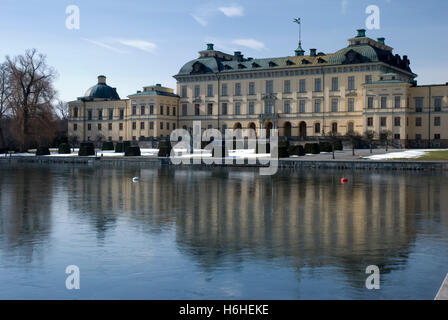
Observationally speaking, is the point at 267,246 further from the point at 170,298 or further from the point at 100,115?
the point at 100,115

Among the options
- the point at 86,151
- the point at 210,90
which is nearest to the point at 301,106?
the point at 210,90

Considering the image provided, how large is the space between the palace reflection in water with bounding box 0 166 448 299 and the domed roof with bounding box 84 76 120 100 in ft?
265

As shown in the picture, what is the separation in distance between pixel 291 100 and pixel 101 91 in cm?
4050

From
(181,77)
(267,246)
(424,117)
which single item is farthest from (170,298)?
(181,77)

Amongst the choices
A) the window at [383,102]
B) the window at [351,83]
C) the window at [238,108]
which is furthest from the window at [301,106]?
the window at [383,102]

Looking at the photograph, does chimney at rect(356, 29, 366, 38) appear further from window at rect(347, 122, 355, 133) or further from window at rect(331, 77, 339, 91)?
window at rect(347, 122, 355, 133)

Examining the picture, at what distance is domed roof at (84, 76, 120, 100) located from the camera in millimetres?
105188

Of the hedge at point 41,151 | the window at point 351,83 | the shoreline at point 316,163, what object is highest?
the window at point 351,83

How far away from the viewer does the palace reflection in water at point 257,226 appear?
10.5m

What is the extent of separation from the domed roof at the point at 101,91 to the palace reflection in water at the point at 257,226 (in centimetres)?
8065

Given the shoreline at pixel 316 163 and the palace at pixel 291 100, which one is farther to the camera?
the palace at pixel 291 100

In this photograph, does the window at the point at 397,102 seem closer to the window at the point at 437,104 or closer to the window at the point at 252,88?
the window at the point at 437,104

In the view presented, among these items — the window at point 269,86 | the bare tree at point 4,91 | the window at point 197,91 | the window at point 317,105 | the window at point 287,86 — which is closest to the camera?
the bare tree at point 4,91

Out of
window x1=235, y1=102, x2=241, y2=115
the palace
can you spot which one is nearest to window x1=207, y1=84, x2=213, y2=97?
the palace
